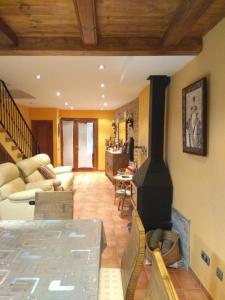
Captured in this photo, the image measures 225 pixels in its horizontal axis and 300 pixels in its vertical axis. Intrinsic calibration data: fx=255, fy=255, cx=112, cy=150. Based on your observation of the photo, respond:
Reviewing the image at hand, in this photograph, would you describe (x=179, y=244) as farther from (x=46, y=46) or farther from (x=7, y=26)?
(x=7, y=26)

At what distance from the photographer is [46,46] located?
2.56m

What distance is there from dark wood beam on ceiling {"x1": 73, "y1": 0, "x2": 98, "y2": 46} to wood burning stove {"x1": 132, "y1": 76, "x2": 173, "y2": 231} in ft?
4.44

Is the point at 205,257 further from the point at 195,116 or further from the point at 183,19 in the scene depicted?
the point at 183,19

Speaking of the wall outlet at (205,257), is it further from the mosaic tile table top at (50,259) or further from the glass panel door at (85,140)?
the glass panel door at (85,140)

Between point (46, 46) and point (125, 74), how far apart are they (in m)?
Result: 1.31

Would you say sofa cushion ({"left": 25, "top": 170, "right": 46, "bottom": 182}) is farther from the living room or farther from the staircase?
the living room

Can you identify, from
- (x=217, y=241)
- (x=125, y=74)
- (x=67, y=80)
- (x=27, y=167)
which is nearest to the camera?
(x=217, y=241)

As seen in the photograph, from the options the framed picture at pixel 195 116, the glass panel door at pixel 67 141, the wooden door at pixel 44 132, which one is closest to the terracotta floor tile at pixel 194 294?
the framed picture at pixel 195 116

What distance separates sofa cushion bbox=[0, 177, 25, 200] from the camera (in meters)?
3.92

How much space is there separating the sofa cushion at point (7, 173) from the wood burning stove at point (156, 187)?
82.0 inches

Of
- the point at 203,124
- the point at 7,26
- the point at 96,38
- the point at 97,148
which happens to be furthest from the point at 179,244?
the point at 97,148

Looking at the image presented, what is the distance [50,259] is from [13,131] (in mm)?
5772

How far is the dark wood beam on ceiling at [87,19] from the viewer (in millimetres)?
1735

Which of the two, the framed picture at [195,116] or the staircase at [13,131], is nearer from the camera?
the framed picture at [195,116]
